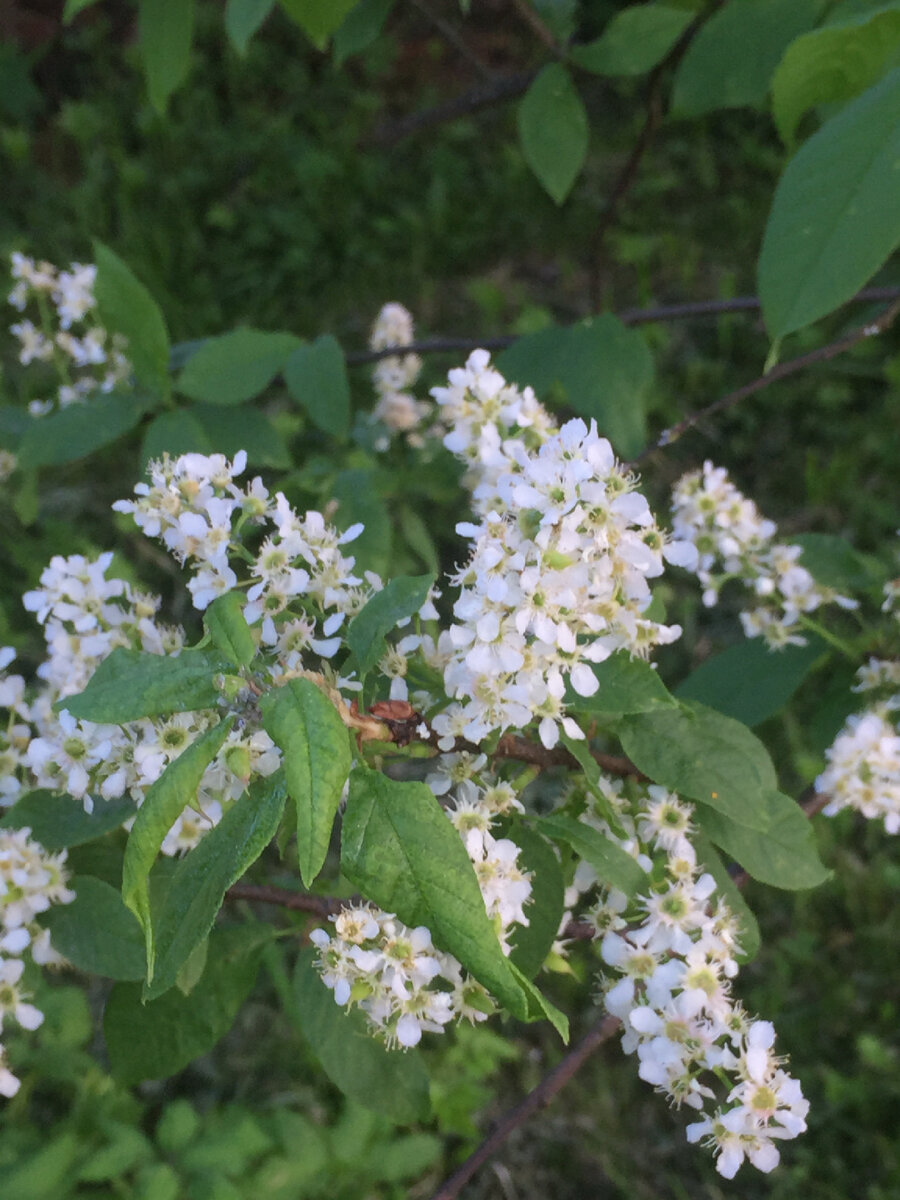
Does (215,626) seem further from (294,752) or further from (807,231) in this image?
(807,231)

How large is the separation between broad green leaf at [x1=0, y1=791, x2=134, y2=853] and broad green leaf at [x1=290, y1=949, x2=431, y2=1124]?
359 mm

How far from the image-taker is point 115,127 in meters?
4.19

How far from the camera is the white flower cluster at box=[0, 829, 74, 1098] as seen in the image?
140cm

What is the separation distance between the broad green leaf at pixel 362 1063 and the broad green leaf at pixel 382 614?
59cm

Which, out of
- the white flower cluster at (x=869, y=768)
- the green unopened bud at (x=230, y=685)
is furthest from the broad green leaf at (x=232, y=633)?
the white flower cluster at (x=869, y=768)

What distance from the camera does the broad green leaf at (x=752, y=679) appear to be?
1879mm

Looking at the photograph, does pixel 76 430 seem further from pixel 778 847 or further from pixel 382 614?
pixel 778 847

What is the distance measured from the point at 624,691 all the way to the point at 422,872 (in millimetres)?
360

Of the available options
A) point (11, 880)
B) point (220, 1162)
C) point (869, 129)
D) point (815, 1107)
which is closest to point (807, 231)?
point (869, 129)

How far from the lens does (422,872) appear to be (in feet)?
3.15

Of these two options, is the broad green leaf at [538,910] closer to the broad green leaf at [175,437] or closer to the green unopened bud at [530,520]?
the green unopened bud at [530,520]

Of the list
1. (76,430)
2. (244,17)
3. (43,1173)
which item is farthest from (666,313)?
(43,1173)

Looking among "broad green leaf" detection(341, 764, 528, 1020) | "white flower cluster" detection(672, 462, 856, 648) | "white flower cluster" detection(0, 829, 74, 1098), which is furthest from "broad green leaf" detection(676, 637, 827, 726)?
"white flower cluster" detection(0, 829, 74, 1098)

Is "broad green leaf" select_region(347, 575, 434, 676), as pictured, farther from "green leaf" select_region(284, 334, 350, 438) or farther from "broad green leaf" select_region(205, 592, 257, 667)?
"green leaf" select_region(284, 334, 350, 438)
